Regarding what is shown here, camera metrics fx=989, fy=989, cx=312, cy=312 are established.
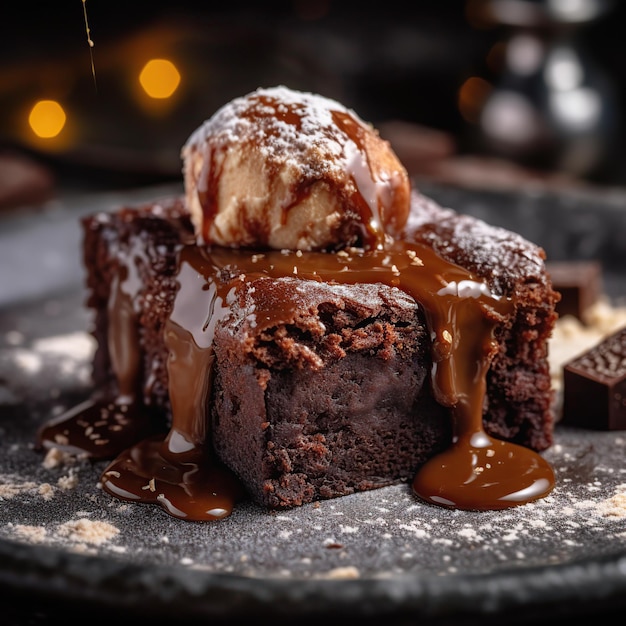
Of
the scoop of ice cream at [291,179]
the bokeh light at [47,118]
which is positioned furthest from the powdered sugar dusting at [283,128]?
the bokeh light at [47,118]

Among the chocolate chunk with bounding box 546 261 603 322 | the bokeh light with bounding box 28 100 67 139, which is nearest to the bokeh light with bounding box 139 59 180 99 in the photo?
the bokeh light with bounding box 28 100 67 139

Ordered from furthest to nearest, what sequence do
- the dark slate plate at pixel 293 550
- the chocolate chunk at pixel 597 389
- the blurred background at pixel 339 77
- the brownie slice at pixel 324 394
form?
the blurred background at pixel 339 77 < the chocolate chunk at pixel 597 389 < the brownie slice at pixel 324 394 < the dark slate plate at pixel 293 550

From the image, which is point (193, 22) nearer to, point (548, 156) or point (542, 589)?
point (548, 156)

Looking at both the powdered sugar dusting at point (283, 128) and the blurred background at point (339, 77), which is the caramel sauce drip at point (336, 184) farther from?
the blurred background at point (339, 77)

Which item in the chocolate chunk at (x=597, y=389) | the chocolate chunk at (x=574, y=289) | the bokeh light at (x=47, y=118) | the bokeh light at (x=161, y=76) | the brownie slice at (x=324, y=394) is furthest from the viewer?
the bokeh light at (x=161, y=76)

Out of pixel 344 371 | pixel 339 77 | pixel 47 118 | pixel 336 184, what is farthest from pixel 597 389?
pixel 47 118

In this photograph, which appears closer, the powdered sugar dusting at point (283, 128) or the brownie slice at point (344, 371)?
the brownie slice at point (344, 371)
